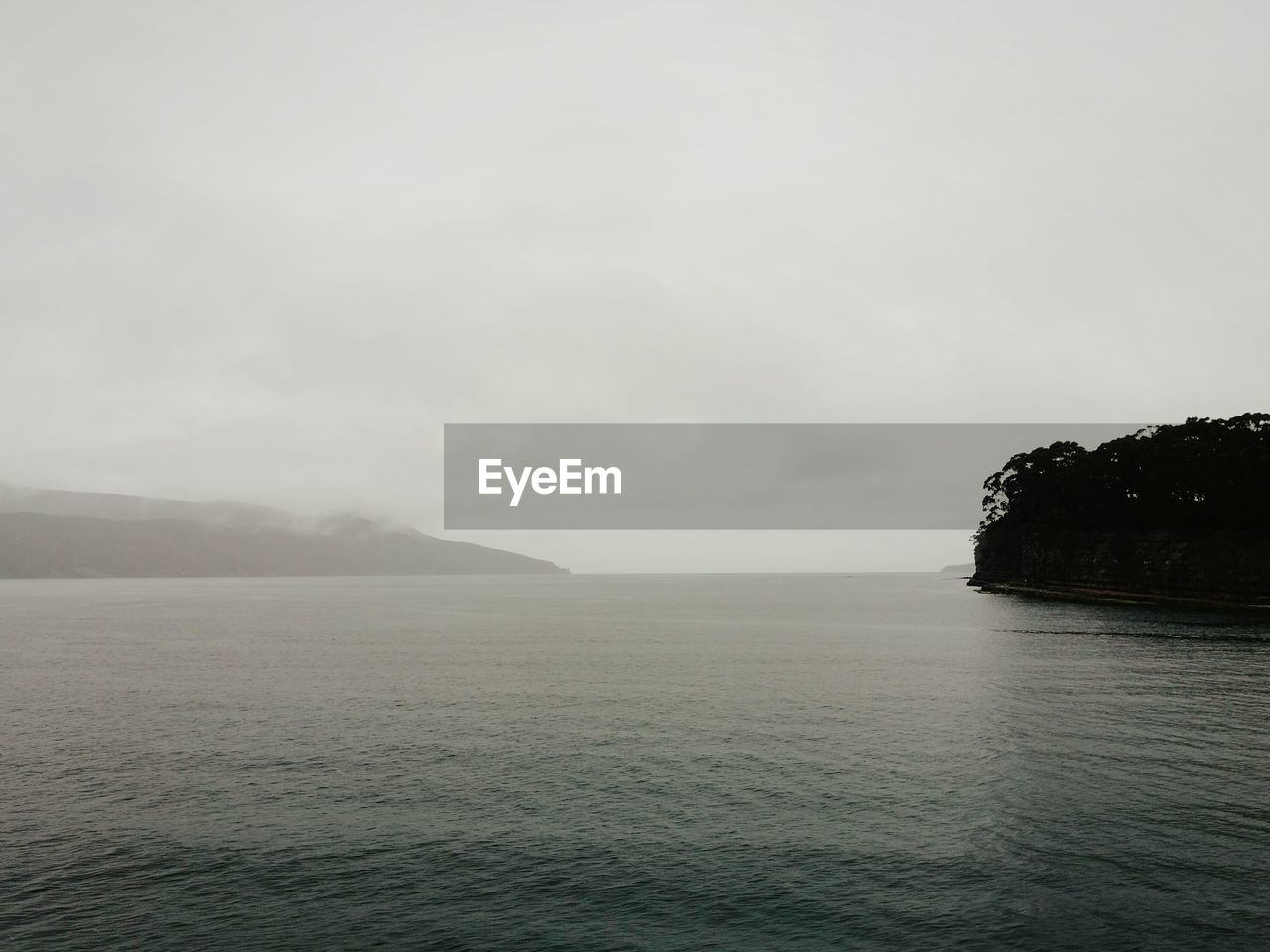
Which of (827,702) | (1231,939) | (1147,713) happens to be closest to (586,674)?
(827,702)

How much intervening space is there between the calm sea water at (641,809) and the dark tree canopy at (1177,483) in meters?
92.3

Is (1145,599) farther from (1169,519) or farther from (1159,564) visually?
(1169,519)

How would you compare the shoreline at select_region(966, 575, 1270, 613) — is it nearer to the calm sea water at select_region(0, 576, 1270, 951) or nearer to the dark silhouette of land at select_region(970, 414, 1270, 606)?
the dark silhouette of land at select_region(970, 414, 1270, 606)

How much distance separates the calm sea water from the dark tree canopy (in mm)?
92300

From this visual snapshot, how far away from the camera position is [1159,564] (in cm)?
15925

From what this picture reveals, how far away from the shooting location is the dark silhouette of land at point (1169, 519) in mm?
142625

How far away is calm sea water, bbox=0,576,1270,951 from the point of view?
22172mm

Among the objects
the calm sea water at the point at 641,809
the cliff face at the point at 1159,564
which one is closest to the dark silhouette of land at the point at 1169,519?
the cliff face at the point at 1159,564

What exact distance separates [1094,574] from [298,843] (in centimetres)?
18406

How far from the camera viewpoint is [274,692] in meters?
62.3

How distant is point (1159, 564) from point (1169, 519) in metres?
9.86

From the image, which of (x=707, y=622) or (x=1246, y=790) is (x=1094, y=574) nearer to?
(x=707, y=622)

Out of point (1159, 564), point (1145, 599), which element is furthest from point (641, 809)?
point (1159, 564)

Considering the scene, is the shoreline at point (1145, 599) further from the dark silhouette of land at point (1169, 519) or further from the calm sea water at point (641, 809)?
the calm sea water at point (641, 809)
